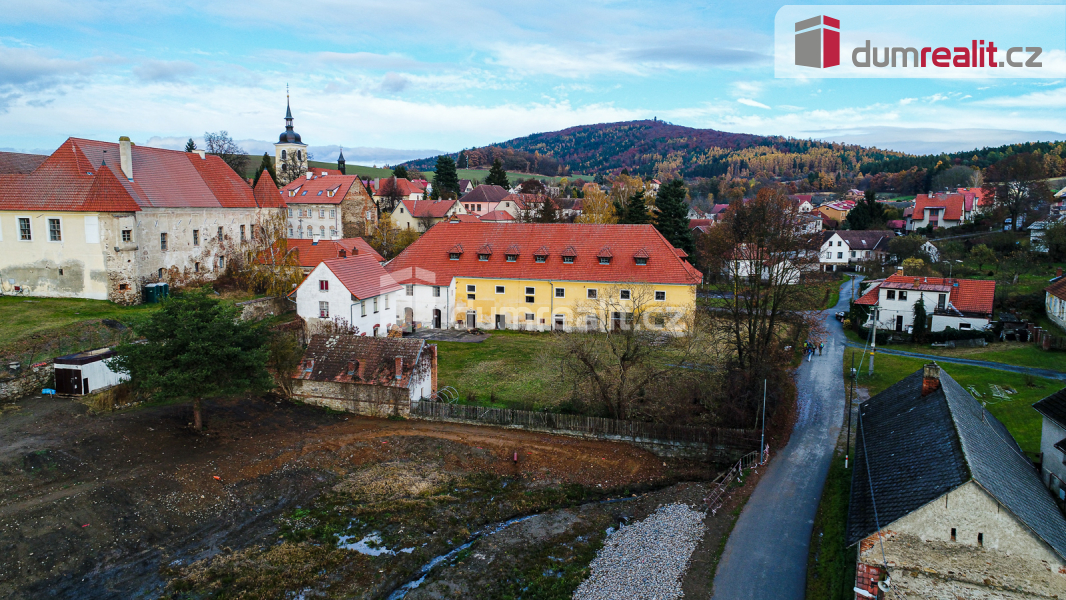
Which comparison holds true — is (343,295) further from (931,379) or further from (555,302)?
(931,379)

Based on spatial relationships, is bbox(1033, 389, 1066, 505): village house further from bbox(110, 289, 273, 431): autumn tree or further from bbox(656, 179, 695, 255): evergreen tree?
bbox(656, 179, 695, 255): evergreen tree

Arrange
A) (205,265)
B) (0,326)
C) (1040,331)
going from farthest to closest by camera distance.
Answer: (205,265), (1040,331), (0,326)

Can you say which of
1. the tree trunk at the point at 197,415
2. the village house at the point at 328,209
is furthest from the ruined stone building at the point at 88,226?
the village house at the point at 328,209

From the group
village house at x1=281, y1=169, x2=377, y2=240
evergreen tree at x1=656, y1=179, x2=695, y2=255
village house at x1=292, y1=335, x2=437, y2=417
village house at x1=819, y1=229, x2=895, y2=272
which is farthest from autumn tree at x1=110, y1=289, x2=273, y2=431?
village house at x1=819, y1=229, x2=895, y2=272

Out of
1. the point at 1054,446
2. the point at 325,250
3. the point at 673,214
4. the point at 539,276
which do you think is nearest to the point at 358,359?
the point at 539,276

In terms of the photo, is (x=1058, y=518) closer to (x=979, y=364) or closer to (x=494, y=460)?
(x=494, y=460)

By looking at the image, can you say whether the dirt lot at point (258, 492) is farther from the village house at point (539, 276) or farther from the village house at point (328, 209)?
the village house at point (328, 209)

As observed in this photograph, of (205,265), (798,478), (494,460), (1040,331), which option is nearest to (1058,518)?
(798,478)
